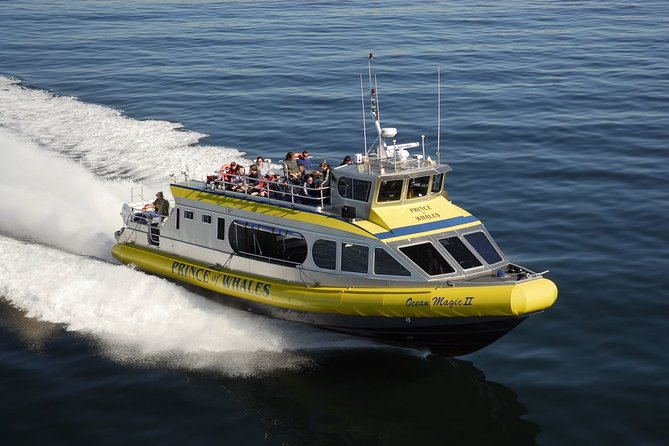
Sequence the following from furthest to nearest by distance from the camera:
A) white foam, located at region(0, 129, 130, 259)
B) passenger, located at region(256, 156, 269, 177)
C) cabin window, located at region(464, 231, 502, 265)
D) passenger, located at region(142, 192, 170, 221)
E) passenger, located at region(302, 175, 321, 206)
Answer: white foam, located at region(0, 129, 130, 259) < passenger, located at region(142, 192, 170, 221) < passenger, located at region(256, 156, 269, 177) < passenger, located at region(302, 175, 321, 206) < cabin window, located at region(464, 231, 502, 265)

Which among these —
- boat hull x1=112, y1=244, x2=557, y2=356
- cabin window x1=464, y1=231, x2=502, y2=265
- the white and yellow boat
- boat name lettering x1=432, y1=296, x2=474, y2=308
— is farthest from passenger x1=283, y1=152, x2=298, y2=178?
boat name lettering x1=432, y1=296, x2=474, y2=308

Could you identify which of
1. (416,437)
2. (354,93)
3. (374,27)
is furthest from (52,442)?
(374,27)

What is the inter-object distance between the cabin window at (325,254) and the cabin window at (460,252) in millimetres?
2402

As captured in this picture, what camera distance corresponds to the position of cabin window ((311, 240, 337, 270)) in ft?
61.2

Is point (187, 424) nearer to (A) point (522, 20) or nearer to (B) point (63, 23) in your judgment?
(A) point (522, 20)

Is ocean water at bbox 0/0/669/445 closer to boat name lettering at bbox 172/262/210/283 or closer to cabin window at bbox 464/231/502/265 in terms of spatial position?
boat name lettering at bbox 172/262/210/283

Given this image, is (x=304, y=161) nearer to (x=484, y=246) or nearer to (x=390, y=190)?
(x=390, y=190)

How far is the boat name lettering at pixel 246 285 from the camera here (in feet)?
64.1

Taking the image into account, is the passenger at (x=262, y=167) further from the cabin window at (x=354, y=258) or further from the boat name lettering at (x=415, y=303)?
the boat name lettering at (x=415, y=303)

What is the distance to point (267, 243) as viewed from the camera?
66.0ft

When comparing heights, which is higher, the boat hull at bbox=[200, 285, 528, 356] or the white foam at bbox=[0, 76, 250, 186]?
the white foam at bbox=[0, 76, 250, 186]

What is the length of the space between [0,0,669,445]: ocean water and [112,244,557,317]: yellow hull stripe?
0.78 meters

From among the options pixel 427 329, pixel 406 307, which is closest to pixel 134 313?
pixel 406 307

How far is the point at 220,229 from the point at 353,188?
12.9 ft
